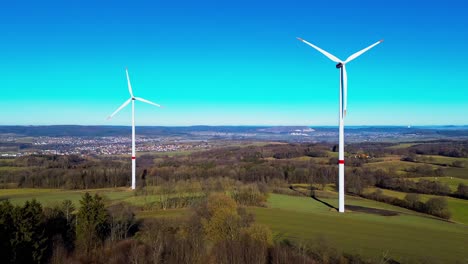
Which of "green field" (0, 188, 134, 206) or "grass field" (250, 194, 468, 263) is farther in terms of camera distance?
"green field" (0, 188, 134, 206)

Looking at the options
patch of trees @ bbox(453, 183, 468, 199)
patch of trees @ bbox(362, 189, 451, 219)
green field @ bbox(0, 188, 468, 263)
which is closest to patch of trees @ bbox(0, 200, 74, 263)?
green field @ bbox(0, 188, 468, 263)

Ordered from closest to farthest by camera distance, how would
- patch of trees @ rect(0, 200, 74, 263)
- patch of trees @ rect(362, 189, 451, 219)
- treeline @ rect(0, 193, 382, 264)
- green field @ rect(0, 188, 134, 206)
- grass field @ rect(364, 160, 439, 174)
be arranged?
treeline @ rect(0, 193, 382, 264), patch of trees @ rect(0, 200, 74, 263), patch of trees @ rect(362, 189, 451, 219), green field @ rect(0, 188, 134, 206), grass field @ rect(364, 160, 439, 174)

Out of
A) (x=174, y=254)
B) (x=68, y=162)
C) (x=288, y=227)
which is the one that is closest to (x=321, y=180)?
(x=288, y=227)

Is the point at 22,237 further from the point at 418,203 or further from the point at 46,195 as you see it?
the point at 418,203

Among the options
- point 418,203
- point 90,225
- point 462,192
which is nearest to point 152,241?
point 90,225

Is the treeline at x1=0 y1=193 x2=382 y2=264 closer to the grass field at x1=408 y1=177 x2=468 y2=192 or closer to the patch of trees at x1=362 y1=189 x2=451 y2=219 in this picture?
the patch of trees at x1=362 y1=189 x2=451 y2=219
